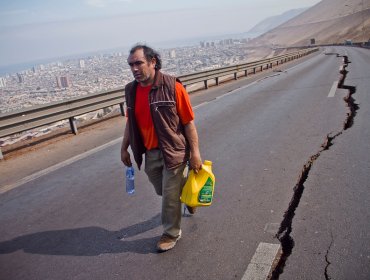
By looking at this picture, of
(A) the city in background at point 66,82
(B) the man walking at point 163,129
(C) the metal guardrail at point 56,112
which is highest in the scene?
(B) the man walking at point 163,129

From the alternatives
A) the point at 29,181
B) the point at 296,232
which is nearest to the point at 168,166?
the point at 296,232

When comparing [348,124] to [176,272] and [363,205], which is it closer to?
[363,205]

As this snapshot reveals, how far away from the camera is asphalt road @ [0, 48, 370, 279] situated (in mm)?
3195

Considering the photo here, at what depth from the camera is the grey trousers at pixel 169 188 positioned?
3514 millimetres

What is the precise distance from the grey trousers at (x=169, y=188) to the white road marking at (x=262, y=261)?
78 cm

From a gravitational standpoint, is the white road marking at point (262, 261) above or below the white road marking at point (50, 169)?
above

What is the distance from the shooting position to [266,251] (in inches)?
129

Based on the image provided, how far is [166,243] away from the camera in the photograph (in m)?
3.51

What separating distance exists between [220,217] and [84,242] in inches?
55.6

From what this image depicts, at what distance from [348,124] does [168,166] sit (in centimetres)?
545

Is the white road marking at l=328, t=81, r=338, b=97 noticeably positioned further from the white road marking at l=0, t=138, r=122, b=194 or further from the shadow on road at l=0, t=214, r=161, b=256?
the shadow on road at l=0, t=214, r=161, b=256

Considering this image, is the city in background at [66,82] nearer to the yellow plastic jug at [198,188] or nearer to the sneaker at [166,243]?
the yellow plastic jug at [198,188]

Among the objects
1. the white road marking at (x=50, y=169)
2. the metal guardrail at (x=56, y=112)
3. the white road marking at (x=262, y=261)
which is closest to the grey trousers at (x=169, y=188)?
the white road marking at (x=262, y=261)

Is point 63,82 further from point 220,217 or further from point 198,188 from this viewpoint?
point 198,188
